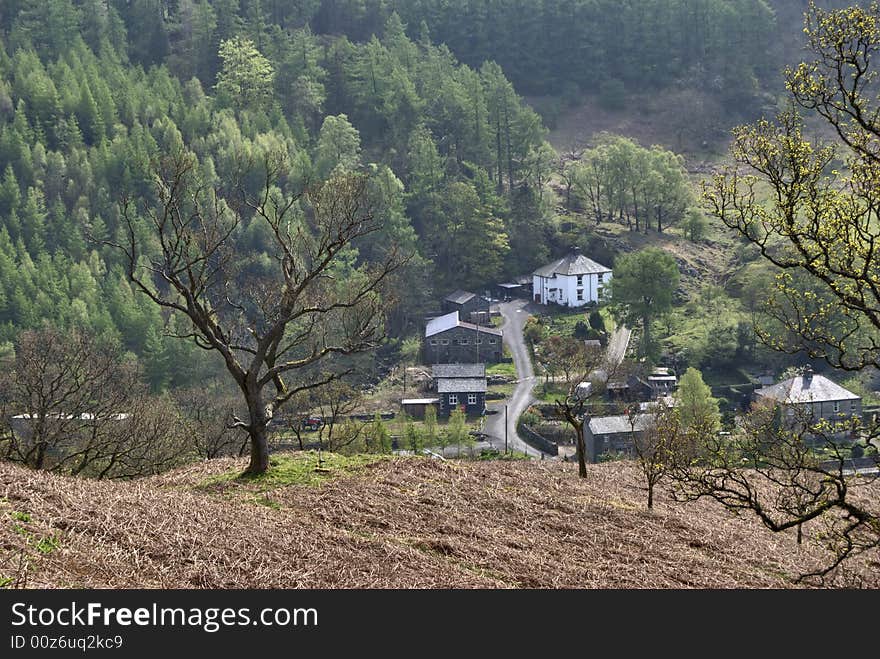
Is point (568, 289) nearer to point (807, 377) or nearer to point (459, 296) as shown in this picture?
point (459, 296)

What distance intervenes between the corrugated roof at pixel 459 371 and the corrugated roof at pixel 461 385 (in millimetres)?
766

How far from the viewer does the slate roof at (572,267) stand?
237 ft

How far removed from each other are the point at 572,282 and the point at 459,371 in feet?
47.7

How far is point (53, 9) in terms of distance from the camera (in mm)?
96125

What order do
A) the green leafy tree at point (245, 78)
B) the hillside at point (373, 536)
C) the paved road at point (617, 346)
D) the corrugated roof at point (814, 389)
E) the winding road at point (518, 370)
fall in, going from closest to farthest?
1. the hillside at point (373, 536)
2. the corrugated roof at point (814, 389)
3. the winding road at point (518, 370)
4. the paved road at point (617, 346)
5. the green leafy tree at point (245, 78)

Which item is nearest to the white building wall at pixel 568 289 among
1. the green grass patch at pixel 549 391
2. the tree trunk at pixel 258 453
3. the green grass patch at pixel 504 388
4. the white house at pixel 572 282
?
the white house at pixel 572 282

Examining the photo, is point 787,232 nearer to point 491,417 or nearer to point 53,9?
point 491,417

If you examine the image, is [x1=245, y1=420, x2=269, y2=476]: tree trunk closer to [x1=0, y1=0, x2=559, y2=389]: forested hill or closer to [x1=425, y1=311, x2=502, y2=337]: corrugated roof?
[x1=0, y1=0, x2=559, y2=389]: forested hill

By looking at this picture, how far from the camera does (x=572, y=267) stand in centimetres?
7231

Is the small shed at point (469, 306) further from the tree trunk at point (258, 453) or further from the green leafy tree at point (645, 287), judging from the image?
the tree trunk at point (258, 453)

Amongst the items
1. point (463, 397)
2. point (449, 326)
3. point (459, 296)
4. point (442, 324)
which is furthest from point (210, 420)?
point (459, 296)

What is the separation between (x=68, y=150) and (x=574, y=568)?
243ft

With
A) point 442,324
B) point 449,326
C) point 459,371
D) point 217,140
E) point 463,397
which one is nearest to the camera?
point 463,397

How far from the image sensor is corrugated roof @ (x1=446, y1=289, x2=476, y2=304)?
71625 millimetres
